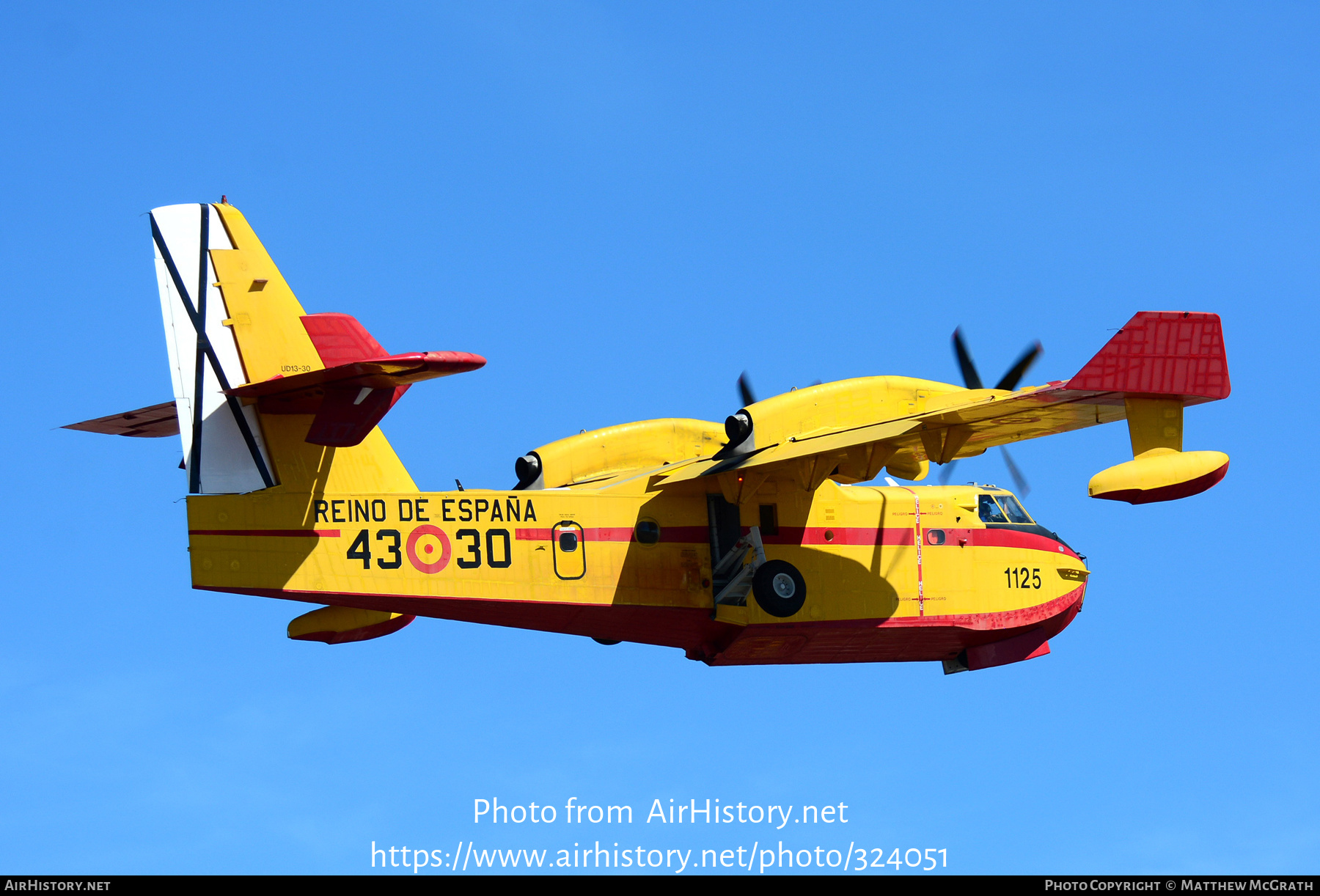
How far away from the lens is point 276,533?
65.5ft

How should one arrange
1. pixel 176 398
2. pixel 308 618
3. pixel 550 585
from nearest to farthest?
pixel 176 398
pixel 550 585
pixel 308 618

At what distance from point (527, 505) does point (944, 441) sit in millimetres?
5822

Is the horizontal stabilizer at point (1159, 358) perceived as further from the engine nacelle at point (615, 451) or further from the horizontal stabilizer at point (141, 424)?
the horizontal stabilizer at point (141, 424)

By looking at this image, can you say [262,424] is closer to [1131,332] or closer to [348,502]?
[348,502]

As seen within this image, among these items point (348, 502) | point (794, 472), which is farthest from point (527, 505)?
point (794, 472)

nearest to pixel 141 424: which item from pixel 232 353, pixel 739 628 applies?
pixel 232 353

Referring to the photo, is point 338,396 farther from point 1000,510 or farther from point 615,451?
point 1000,510

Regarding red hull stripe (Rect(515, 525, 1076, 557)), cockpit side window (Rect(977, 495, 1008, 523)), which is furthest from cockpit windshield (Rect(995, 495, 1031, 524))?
red hull stripe (Rect(515, 525, 1076, 557))

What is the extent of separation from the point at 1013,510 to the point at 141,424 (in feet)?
43.6

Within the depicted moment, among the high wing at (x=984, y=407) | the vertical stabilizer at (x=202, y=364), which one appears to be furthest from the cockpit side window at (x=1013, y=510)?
the vertical stabilizer at (x=202, y=364)

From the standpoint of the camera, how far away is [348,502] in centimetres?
2066

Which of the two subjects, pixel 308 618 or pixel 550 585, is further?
pixel 308 618

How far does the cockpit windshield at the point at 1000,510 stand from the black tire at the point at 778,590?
11.9 feet

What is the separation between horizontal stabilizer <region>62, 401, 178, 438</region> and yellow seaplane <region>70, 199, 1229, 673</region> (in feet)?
0.14
